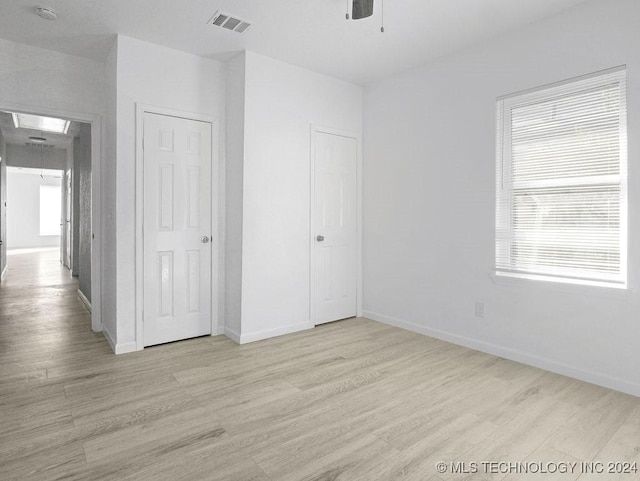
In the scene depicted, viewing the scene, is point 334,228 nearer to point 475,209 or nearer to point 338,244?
point 338,244

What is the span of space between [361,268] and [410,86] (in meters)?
2.09

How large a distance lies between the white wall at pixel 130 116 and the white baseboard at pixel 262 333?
0.88 metres

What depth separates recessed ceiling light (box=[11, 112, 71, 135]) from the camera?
604 cm

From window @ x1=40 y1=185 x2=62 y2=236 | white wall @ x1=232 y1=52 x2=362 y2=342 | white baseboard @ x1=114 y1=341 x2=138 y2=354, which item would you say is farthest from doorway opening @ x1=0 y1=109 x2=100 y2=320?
white wall @ x1=232 y1=52 x2=362 y2=342

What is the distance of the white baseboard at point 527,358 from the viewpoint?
2662 millimetres

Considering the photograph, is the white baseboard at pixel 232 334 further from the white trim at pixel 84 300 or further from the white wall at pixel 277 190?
the white trim at pixel 84 300

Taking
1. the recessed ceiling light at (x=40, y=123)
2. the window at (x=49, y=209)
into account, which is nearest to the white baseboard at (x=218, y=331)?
the recessed ceiling light at (x=40, y=123)

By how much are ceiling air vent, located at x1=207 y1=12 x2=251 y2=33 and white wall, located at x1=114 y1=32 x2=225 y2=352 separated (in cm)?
71

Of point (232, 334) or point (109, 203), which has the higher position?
point (109, 203)

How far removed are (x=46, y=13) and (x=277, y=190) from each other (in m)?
2.25

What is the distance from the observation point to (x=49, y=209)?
47.4 ft

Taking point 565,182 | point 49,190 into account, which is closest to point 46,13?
point 565,182

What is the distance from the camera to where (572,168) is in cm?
292

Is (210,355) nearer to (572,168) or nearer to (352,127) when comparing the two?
(352,127)
